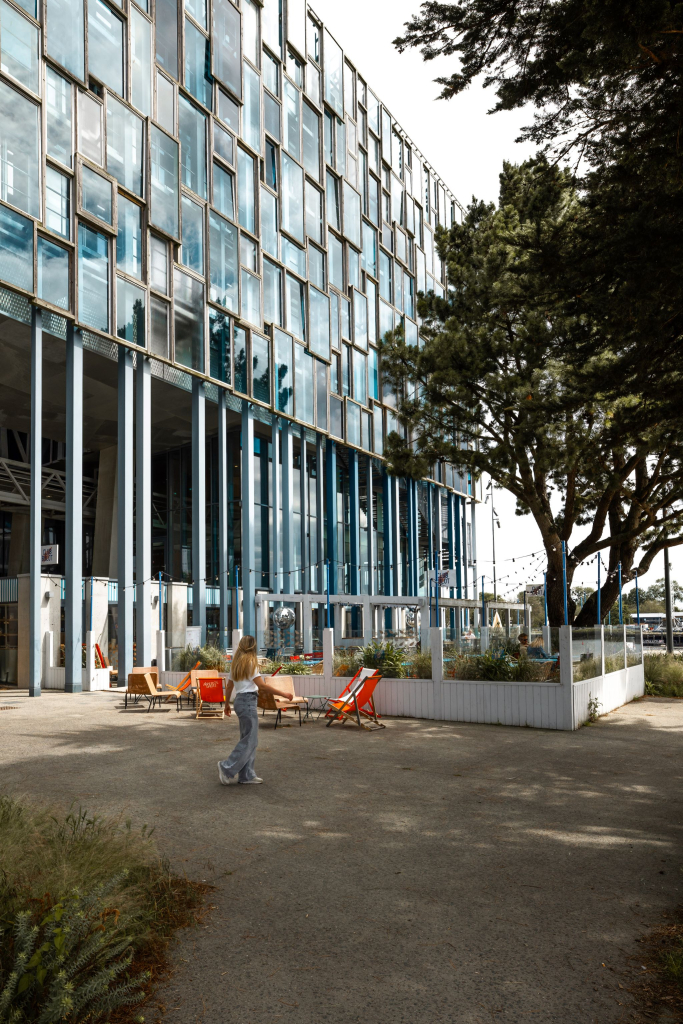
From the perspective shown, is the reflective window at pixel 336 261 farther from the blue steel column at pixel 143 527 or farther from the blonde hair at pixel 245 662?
the blonde hair at pixel 245 662

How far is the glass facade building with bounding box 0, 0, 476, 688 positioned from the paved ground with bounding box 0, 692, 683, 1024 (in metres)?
13.0

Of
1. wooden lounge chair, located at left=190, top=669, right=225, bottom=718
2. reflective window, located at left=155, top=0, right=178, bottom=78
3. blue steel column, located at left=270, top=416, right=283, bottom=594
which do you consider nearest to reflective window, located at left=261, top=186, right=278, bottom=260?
reflective window, located at left=155, top=0, right=178, bottom=78

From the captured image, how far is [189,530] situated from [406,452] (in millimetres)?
17387

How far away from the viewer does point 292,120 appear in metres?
32.0

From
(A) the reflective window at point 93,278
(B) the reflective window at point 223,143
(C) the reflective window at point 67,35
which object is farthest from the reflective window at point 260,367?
(C) the reflective window at point 67,35

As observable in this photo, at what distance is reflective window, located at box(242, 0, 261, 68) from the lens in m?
29.2

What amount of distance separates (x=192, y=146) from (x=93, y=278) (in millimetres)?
7174

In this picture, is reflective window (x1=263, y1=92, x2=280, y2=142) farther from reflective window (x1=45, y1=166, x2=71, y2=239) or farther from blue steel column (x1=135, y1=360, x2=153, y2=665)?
blue steel column (x1=135, y1=360, x2=153, y2=665)

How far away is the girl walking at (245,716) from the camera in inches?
349

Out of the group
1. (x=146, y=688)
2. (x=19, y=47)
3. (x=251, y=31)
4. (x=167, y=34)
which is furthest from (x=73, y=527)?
(x=251, y=31)

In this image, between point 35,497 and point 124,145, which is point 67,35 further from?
point 35,497

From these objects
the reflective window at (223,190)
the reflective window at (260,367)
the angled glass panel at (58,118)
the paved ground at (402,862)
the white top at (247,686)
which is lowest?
the paved ground at (402,862)

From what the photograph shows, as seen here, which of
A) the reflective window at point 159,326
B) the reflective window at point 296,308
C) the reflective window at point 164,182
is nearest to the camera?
the reflective window at point 159,326

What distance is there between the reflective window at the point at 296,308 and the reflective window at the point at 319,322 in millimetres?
320
